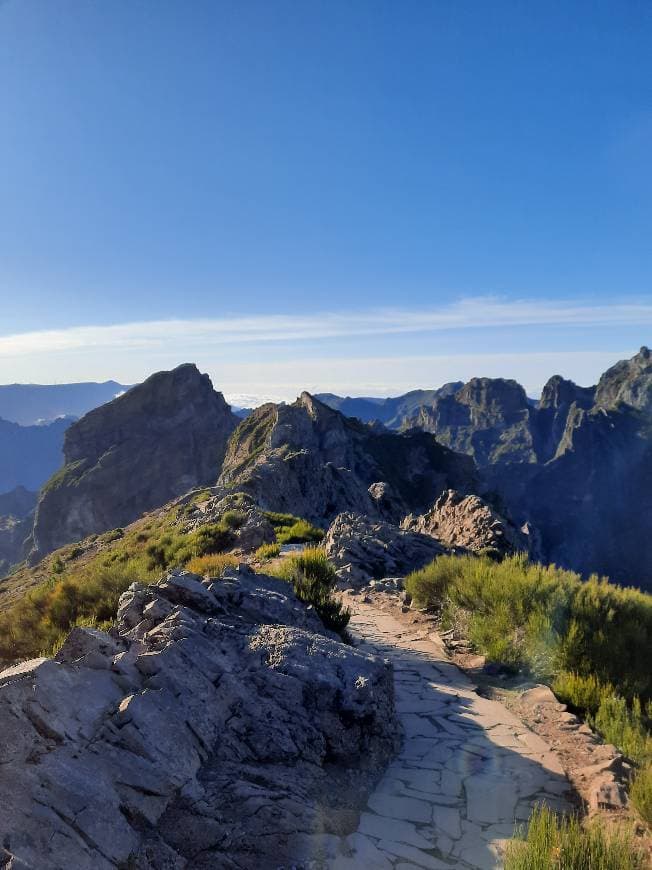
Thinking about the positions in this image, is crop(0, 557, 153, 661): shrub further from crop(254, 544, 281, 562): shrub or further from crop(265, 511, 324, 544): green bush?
crop(265, 511, 324, 544): green bush

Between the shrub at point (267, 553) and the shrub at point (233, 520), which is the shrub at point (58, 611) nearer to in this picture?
the shrub at point (267, 553)

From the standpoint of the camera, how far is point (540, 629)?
360 inches

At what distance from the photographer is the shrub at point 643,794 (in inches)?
190

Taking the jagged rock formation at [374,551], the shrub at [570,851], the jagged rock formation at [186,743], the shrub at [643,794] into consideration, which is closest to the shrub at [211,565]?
the jagged rock formation at [186,743]

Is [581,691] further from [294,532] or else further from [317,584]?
[294,532]

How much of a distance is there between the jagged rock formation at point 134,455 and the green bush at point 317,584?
119815mm

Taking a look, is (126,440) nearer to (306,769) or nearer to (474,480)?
(474,480)

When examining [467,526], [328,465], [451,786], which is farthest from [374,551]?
[328,465]

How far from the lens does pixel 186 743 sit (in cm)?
515

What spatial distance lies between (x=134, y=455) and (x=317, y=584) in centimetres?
14345


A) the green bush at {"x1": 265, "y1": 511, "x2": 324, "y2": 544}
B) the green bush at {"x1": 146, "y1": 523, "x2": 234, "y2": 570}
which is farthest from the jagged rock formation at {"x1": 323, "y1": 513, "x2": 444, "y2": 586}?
the green bush at {"x1": 146, "y1": 523, "x2": 234, "y2": 570}

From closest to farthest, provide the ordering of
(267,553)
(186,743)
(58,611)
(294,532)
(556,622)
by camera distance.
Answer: (186,743) < (556,622) < (58,611) < (267,553) < (294,532)

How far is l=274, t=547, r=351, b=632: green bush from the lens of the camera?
10266mm

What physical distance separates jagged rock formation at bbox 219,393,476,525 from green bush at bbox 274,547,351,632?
21102 millimetres
